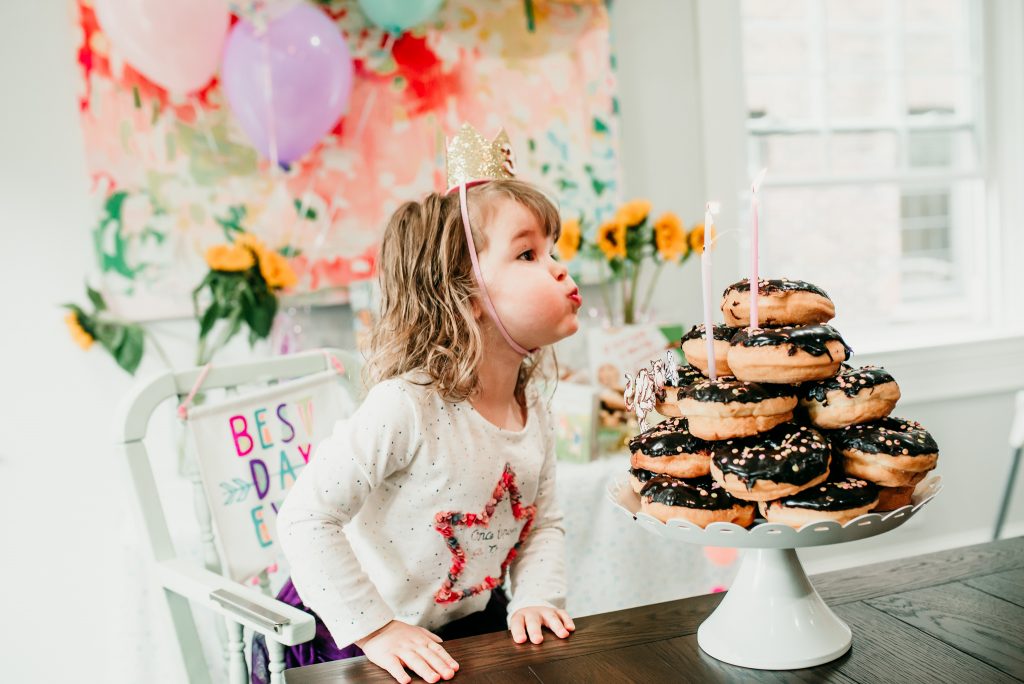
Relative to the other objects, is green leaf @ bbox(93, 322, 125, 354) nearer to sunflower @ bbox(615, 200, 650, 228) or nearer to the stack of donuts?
sunflower @ bbox(615, 200, 650, 228)

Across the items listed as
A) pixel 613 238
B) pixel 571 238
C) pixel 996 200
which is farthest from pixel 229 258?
pixel 996 200

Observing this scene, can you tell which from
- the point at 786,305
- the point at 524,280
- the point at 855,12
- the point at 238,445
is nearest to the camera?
the point at 786,305

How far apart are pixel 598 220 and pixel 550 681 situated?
1852mm

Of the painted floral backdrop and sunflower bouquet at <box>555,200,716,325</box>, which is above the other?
the painted floral backdrop

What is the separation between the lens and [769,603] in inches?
32.0

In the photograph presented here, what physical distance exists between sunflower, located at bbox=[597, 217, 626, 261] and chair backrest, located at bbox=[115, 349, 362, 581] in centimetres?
80

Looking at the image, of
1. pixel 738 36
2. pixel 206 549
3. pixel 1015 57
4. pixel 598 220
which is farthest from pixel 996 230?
pixel 206 549

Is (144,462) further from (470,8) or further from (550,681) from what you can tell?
(470,8)

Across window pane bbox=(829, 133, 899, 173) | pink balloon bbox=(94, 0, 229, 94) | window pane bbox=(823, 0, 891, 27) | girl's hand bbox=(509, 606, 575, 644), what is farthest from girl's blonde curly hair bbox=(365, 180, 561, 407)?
window pane bbox=(823, 0, 891, 27)

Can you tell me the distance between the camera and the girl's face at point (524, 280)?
1091mm

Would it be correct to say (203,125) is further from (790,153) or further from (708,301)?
(790,153)

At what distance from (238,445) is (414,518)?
465mm

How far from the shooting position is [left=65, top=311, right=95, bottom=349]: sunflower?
2055mm

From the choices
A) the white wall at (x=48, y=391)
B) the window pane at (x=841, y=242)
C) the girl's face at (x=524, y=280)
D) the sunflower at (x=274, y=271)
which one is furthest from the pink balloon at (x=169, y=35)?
the window pane at (x=841, y=242)
